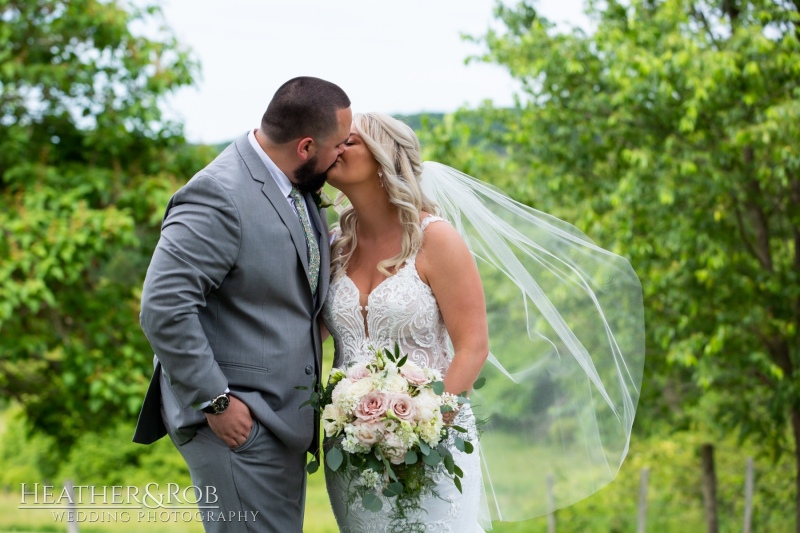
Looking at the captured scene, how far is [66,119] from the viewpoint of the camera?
7781 mm

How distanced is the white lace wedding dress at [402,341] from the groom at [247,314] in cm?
21

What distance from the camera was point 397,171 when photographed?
3471mm

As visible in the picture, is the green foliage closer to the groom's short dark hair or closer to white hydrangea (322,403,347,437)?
the groom's short dark hair

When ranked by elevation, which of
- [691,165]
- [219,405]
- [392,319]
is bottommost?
[219,405]

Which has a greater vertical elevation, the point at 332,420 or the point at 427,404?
the point at 427,404

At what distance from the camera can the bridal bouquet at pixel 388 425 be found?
281 centimetres

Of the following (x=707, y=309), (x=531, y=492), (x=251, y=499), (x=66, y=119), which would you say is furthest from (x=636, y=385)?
(x=66, y=119)

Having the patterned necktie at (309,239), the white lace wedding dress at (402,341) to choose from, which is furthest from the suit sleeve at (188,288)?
the white lace wedding dress at (402,341)

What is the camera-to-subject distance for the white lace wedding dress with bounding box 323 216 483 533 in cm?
325

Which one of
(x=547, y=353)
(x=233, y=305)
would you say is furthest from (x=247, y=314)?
(x=547, y=353)

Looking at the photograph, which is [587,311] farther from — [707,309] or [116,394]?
[116,394]

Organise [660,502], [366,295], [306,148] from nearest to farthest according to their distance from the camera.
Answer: [306,148], [366,295], [660,502]

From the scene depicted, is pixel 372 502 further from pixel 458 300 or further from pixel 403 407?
pixel 458 300

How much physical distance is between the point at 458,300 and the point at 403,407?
2.06 feet
